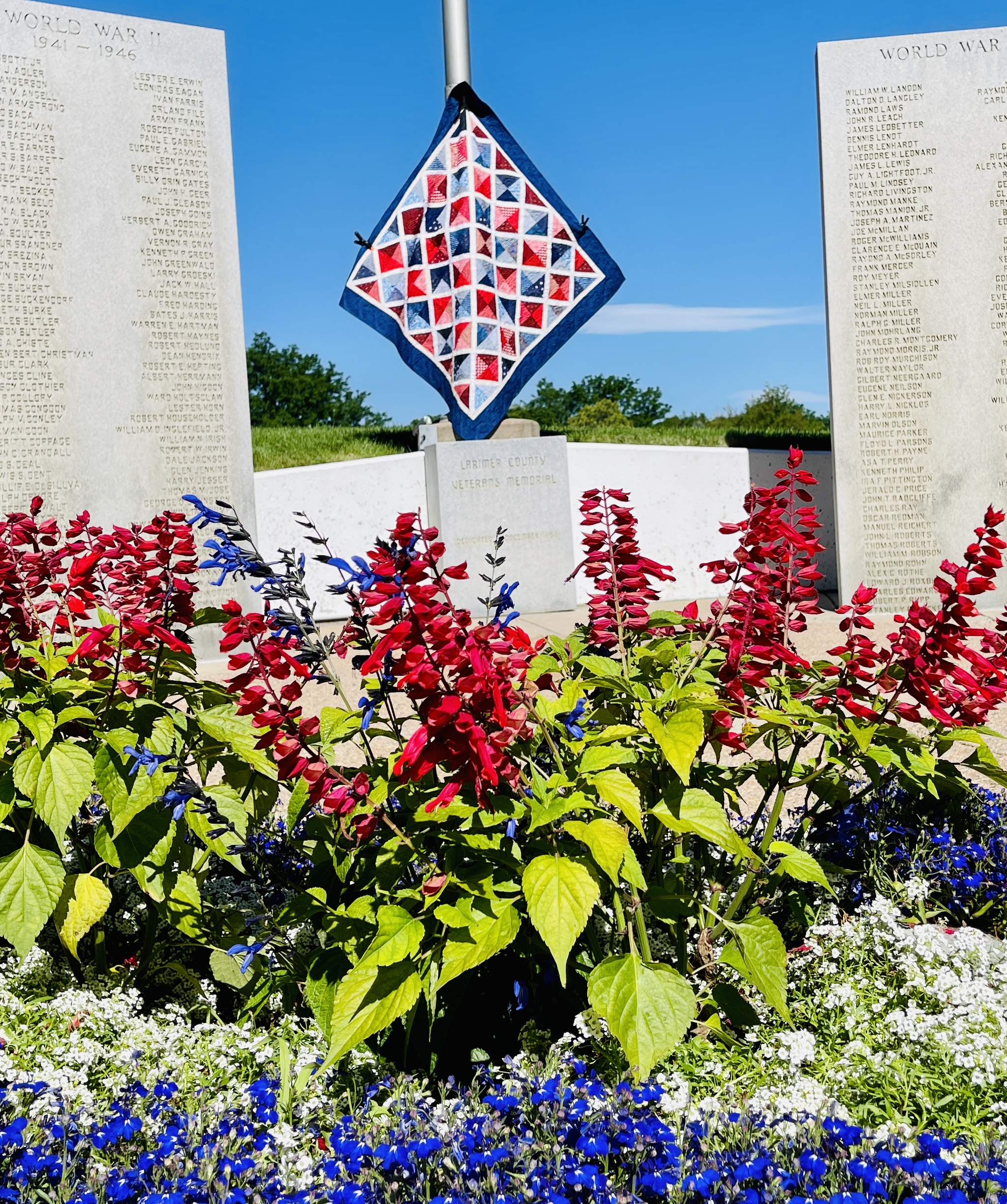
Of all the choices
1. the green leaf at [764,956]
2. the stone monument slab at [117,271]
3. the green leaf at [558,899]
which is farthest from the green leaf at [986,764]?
the stone monument slab at [117,271]

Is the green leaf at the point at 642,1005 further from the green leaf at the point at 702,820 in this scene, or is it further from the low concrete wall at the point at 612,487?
the low concrete wall at the point at 612,487

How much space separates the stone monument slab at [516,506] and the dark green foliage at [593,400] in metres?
27.9

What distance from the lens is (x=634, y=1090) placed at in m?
1.99

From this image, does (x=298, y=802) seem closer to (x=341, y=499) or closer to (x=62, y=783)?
(x=62, y=783)

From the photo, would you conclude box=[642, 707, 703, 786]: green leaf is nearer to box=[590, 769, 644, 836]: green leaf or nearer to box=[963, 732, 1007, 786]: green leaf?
box=[590, 769, 644, 836]: green leaf

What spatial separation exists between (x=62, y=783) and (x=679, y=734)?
4.32 feet

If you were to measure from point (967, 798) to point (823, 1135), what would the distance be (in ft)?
6.17

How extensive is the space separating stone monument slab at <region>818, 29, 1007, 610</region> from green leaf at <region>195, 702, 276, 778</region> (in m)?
7.95

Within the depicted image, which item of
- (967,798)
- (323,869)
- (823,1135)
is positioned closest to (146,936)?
(323,869)

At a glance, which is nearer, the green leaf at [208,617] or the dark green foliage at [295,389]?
the green leaf at [208,617]

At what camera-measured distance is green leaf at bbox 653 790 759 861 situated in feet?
7.10

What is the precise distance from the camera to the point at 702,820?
7.26ft

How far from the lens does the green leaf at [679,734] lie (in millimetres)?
2053

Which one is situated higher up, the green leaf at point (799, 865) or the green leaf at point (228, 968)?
the green leaf at point (799, 865)
